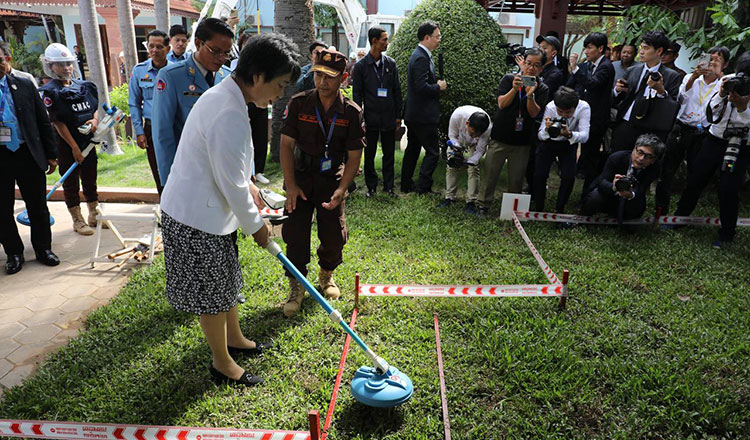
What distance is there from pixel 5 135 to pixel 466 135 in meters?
4.60

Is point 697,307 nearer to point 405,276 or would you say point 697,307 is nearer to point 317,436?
point 405,276

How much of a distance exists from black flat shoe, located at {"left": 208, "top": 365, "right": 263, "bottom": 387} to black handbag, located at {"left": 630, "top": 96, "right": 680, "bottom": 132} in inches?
194

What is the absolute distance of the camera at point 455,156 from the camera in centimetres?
575

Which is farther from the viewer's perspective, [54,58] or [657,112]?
[657,112]

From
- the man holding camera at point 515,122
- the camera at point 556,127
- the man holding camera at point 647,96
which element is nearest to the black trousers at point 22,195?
the man holding camera at point 515,122

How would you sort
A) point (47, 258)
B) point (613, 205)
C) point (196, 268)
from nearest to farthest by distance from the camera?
1. point (196, 268)
2. point (47, 258)
3. point (613, 205)

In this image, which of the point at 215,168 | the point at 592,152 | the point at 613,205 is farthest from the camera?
the point at 592,152

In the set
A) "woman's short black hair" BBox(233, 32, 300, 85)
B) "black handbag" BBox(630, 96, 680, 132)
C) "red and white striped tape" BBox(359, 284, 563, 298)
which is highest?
"woman's short black hair" BBox(233, 32, 300, 85)

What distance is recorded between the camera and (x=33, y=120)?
4312 millimetres

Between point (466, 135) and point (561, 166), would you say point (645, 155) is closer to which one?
point (561, 166)

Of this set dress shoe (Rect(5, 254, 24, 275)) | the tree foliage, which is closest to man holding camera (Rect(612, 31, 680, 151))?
the tree foliage

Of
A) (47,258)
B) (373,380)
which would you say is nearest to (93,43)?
(47,258)

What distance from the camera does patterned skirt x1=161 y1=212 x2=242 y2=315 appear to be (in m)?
2.49

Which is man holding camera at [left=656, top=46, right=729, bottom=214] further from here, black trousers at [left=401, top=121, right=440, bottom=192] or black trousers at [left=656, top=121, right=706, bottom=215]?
black trousers at [left=401, top=121, right=440, bottom=192]
